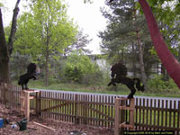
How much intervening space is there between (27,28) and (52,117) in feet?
55.9

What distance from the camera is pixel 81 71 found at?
23078mm

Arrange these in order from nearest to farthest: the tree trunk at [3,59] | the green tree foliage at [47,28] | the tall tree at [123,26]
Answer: the tree trunk at [3,59] < the tall tree at [123,26] < the green tree foliage at [47,28]

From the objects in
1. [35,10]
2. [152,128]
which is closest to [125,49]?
[35,10]

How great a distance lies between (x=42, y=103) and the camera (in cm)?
805

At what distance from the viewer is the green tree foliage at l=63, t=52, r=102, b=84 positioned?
20.9m

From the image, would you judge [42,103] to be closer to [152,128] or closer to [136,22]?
[152,128]

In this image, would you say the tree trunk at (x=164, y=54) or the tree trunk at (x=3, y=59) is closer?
the tree trunk at (x=164, y=54)

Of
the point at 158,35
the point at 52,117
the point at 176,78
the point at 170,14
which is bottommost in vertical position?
the point at 52,117

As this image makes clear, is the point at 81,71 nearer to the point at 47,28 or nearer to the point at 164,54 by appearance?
the point at 47,28

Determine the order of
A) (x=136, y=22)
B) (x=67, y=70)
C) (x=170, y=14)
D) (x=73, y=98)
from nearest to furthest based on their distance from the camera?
(x=170, y=14) → (x=73, y=98) → (x=136, y=22) → (x=67, y=70)

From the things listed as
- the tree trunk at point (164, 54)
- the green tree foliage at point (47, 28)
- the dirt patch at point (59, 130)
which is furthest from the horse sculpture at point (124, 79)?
the green tree foliage at point (47, 28)

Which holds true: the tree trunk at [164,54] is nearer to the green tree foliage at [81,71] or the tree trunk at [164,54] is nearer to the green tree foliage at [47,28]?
the green tree foliage at [81,71]

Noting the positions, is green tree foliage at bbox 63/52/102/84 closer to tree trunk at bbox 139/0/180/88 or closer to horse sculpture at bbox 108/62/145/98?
horse sculpture at bbox 108/62/145/98

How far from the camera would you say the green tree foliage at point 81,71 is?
2094cm
